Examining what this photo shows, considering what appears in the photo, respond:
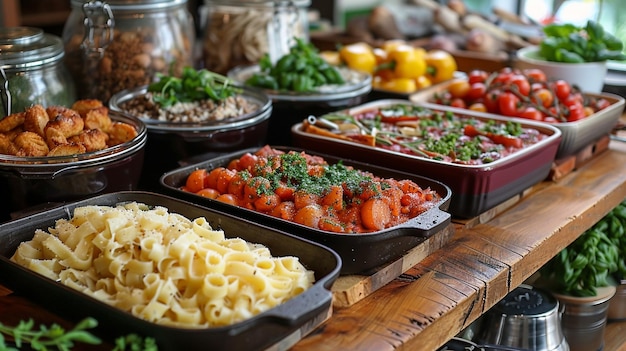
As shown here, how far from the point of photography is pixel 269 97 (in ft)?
7.62

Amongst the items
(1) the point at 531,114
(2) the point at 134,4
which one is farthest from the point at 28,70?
(1) the point at 531,114

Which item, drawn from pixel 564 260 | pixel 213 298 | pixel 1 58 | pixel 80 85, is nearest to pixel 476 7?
pixel 564 260

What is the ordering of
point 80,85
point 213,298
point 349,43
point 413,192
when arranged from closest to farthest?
point 213,298 → point 413,192 → point 80,85 → point 349,43

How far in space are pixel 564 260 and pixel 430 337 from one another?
111cm

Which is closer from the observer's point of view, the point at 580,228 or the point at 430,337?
the point at 430,337

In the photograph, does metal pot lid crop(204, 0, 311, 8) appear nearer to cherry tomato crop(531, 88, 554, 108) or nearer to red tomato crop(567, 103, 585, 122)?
cherry tomato crop(531, 88, 554, 108)

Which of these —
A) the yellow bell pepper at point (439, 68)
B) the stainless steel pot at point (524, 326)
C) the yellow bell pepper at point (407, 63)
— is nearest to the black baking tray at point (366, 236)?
the stainless steel pot at point (524, 326)

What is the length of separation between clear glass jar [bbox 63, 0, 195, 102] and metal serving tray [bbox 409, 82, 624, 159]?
90cm

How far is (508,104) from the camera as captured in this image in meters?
2.47

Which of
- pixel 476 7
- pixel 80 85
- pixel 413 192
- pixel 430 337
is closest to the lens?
pixel 430 337

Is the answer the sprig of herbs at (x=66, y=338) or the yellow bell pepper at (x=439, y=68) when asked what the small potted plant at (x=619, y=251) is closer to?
the yellow bell pepper at (x=439, y=68)

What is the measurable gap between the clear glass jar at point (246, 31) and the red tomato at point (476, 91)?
27.0 inches

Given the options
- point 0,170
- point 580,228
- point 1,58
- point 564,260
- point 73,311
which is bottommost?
point 564,260

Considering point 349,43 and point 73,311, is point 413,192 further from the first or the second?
point 349,43
